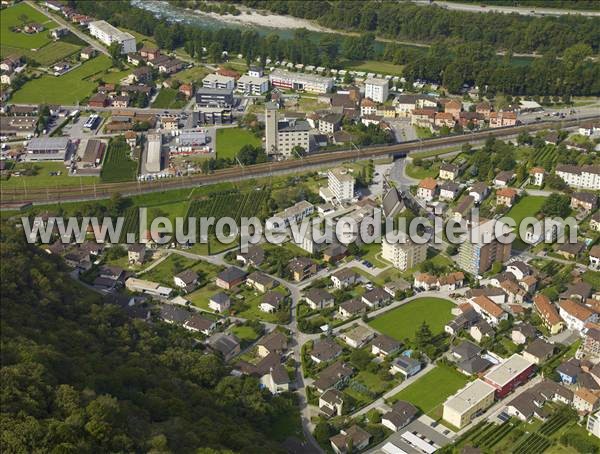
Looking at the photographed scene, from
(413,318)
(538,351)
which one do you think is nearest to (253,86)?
(413,318)

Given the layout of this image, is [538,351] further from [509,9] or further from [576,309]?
[509,9]

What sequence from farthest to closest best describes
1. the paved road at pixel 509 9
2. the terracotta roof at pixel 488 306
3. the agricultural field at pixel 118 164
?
the paved road at pixel 509 9 < the agricultural field at pixel 118 164 < the terracotta roof at pixel 488 306

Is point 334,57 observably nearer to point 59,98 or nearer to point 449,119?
point 449,119

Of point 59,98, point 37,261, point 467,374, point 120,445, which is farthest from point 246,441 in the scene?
point 59,98

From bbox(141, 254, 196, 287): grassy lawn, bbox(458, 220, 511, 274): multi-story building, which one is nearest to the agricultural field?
bbox(141, 254, 196, 287): grassy lawn

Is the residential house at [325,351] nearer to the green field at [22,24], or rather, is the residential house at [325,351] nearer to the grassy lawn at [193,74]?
the grassy lawn at [193,74]

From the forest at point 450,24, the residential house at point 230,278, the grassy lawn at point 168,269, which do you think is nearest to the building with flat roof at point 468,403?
the residential house at point 230,278
